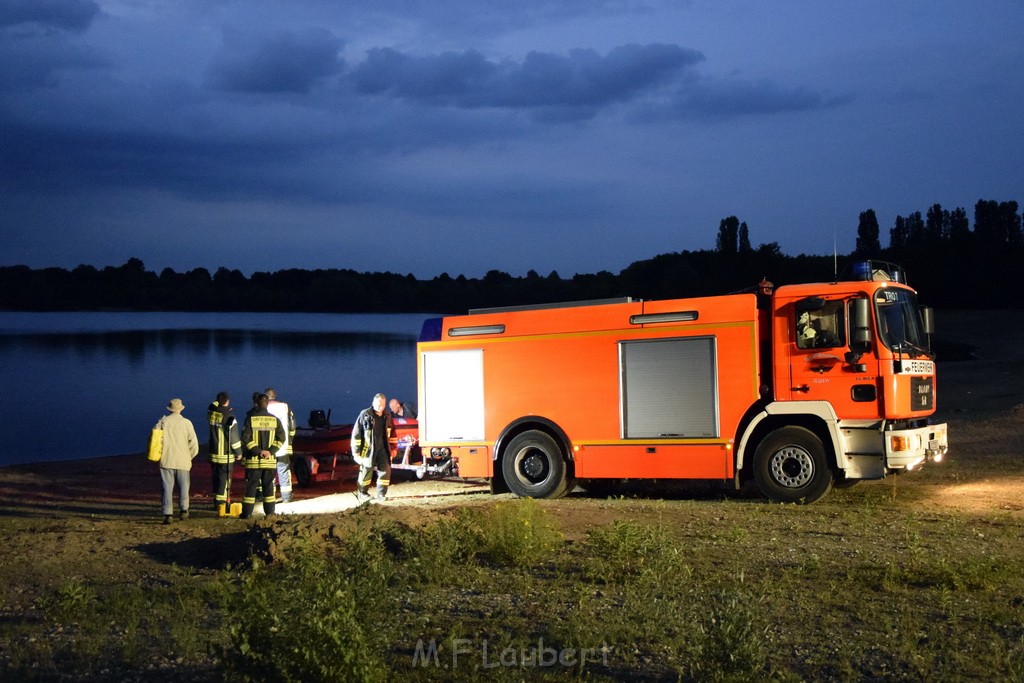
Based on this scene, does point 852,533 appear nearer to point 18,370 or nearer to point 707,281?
point 707,281

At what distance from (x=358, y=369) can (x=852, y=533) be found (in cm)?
12359

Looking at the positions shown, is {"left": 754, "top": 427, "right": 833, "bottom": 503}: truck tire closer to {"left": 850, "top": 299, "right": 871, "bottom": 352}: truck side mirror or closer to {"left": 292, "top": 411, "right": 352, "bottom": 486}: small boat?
{"left": 850, "top": 299, "right": 871, "bottom": 352}: truck side mirror

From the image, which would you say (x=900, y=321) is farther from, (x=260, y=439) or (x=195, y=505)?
(x=195, y=505)

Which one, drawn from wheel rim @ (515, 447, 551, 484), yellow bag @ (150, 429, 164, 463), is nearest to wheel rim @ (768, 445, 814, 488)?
wheel rim @ (515, 447, 551, 484)

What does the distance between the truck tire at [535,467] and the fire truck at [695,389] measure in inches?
0.8

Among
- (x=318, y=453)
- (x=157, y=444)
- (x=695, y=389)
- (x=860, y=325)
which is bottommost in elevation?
(x=318, y=453)

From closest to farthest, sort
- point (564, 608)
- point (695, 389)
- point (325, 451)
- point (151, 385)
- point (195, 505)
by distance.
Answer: point (564, 608)
point (695, 389)
point (195, 505)
point (325, 451)
point (151, 385)

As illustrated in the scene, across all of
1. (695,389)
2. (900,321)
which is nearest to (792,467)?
(695,389)

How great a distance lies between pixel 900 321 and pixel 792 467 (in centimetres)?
234

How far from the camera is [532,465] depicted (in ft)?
51.9

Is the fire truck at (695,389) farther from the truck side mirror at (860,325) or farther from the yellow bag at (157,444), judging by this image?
the yellow bag at (157,444)

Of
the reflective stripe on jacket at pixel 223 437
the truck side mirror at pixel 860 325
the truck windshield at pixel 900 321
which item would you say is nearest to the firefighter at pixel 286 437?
the reflective stripe on jacket at pixel 223 437

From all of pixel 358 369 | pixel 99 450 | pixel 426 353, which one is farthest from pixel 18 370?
pixel 426 353

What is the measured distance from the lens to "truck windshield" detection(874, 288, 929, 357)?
44.2 ft
